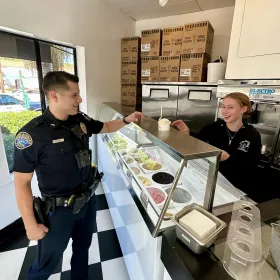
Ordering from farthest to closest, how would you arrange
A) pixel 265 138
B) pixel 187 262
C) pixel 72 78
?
pixel 265 138, pixel 72 78, pixel 187 262

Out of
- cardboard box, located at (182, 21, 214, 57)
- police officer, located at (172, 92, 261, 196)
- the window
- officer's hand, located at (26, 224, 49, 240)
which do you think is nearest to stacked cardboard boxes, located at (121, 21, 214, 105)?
cardboard box, located at (182, 21, 214, 57)

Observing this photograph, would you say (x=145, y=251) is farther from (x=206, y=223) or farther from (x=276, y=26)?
(x=276, y=26)

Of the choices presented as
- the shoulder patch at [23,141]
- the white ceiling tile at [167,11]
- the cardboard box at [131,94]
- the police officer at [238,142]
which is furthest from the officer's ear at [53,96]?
the white ceiling tile at [167,11]

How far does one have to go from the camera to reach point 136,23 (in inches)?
132

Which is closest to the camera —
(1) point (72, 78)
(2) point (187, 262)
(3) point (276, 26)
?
(2) point (187, 262)

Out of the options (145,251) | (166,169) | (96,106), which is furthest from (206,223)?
(96,106)

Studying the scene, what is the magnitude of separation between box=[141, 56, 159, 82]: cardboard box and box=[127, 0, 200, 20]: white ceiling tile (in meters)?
0.78

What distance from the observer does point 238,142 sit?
152 centimetres

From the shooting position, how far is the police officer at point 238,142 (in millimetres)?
1476

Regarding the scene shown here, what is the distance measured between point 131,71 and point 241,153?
2291 mm

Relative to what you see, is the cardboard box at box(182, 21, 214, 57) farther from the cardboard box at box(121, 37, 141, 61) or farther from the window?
the window

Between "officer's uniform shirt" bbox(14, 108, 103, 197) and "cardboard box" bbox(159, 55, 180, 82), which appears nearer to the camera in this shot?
"officer's uniform shirt" bbox(14, 108, 103, 197)

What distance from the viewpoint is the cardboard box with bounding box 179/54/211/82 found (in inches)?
96.8

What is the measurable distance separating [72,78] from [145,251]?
117cm
